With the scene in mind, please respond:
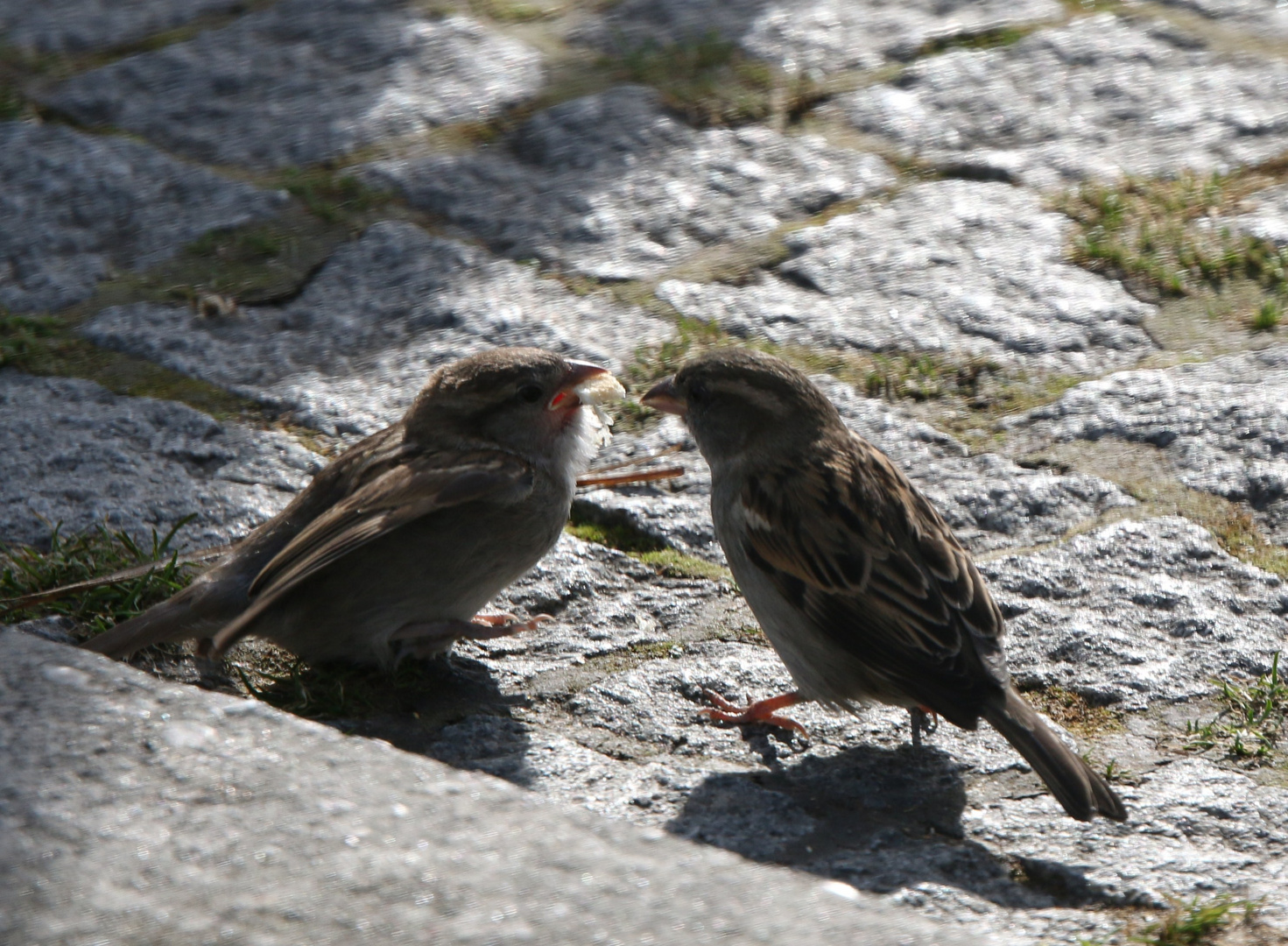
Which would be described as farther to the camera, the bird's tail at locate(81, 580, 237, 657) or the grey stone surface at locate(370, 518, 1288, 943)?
the bird's tail at locate(81, 580, 237, 657)

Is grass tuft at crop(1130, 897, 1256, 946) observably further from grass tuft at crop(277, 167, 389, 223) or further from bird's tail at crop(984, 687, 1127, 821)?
grass tuft at crop(277, 167, 389, 223)

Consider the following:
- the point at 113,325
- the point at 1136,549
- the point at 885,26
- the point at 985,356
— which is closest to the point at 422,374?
the point at 113,325

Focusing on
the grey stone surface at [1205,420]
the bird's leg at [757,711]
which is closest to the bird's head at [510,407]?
the bird's leg at [757,711]

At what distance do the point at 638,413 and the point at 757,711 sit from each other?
1.45m

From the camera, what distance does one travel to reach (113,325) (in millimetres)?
4414

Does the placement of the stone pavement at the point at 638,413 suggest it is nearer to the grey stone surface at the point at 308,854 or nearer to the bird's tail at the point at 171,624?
the grey stone surface at the point at 308,854

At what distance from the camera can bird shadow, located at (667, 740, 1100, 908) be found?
243cm

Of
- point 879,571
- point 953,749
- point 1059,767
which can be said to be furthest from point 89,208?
point 1059,767

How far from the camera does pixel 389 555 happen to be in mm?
3203

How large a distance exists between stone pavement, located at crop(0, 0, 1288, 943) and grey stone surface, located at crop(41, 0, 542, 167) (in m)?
0.02

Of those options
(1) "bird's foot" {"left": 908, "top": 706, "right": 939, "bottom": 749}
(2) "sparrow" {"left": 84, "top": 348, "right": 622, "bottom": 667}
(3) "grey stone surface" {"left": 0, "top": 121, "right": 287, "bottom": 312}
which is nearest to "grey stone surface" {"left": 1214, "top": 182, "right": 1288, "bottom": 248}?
(1) "bird's foot" {"left": 908, "top": 706, "right": 939, "bottom": 749}

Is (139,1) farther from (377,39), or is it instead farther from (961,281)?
(961,281)

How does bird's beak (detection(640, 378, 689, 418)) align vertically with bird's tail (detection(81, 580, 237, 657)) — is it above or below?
above

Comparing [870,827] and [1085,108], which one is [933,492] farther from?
[1085,108]
